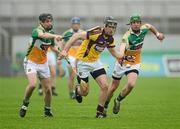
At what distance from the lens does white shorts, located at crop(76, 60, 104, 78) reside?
17.4 m

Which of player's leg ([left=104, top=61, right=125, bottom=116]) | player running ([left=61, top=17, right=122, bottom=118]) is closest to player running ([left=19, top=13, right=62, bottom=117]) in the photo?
player running ([left=61, top=17, right=122, bottom=118])

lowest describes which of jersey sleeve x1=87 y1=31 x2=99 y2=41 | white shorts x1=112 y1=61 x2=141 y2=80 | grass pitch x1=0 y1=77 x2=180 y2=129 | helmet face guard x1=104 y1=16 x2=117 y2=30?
grass pitch x1=0 y1=77 x2=180 y2=129

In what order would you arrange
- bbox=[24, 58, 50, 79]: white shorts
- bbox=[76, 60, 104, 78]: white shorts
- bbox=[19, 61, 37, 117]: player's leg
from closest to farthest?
bbox=[19, 61, 37, 117]: player's leg
bbox=[76, 60, 104, 78]: white shorts
bbox=[24, 58, 50, 79]: white shorts

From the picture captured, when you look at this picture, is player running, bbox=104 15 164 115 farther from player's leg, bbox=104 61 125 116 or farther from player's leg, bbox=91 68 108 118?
player's leg, bbox=91 68 108 118

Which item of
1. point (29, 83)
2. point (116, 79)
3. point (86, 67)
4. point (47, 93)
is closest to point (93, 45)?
point (86, 67)

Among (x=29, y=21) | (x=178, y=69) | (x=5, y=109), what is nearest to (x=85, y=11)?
(x=29, y=21)

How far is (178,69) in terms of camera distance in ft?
155

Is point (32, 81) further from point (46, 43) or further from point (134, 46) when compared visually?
point (134, 46)

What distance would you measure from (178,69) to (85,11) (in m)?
9.40

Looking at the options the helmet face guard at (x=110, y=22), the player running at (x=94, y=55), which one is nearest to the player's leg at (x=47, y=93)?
the player running at (x=94, y=55)

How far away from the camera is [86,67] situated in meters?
17.5

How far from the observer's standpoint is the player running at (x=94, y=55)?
55.6 feet

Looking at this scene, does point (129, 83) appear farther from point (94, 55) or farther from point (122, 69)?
point (94, 55)

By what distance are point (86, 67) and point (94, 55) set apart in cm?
37
